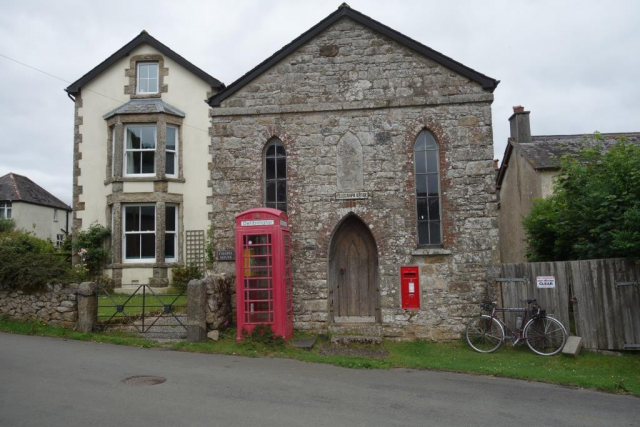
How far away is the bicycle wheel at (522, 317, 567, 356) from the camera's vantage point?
994 cm

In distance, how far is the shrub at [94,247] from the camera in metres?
17.8

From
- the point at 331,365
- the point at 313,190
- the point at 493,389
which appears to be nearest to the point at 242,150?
the point at 313,190

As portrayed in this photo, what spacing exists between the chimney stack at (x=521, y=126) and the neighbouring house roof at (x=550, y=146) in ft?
0.96

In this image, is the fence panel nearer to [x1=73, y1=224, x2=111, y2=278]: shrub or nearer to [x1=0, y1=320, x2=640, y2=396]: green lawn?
[x1=0, y1=320, x2=640, y2=396]: green lawn

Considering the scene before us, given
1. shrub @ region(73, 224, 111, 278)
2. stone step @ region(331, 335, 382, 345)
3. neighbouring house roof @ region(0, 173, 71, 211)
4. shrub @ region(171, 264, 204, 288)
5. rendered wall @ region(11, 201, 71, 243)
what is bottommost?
stone step @ region(331, 335, 382, 345)

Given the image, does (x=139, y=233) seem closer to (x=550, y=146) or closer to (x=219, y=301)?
(x=219, y=301)

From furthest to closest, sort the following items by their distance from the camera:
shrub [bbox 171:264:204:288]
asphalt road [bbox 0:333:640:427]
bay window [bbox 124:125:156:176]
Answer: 1. bay window [bbox 124:125:156:176]
2. shrub [bbox 171:264:204:288]
3. asphalt road [bbox 0:333:640:427]

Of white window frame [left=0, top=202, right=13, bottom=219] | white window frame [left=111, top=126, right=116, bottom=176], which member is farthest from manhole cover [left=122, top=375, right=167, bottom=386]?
white window frame [left=0, top=202, right=13, bottom=219]

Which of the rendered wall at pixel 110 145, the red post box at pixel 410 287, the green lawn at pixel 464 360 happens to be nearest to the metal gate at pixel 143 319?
the green lawn at pixel 464 360

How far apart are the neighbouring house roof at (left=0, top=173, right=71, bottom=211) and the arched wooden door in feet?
93.8

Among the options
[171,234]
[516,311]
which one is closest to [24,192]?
[171,234]

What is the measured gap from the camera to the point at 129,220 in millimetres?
18391

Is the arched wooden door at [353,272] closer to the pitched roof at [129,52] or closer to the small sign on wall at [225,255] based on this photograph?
the small sign on wall at [225,255]

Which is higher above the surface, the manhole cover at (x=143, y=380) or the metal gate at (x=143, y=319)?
the metal gate at (x=143, y=319)
